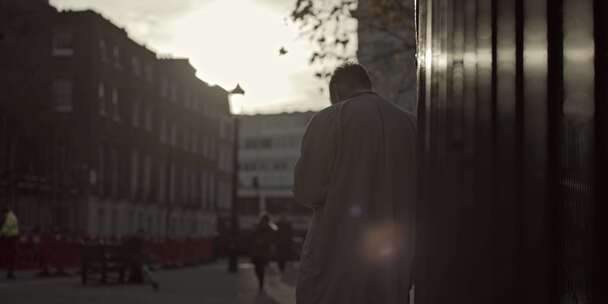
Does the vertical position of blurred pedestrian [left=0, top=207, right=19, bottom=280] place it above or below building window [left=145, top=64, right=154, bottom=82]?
below

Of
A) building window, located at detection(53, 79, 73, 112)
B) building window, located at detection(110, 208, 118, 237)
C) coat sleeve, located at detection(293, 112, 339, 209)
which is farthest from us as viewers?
building window, located at detection(110, 208, 118, 237)

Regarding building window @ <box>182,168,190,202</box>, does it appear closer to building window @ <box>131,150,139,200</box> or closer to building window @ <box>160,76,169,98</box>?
building window @ <box>160,76,169,98</box>

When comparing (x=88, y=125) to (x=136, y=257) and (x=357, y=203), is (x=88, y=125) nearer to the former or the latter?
(x=136, y=257)

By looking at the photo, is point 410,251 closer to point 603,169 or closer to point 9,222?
point 603,169

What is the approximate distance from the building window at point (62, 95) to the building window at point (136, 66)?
564cm

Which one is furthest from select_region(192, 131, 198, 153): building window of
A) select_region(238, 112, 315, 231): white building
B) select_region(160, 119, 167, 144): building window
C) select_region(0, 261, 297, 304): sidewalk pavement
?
select_region(0, 261, 297, 304): sidewalk pavement

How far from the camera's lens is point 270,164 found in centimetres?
10112

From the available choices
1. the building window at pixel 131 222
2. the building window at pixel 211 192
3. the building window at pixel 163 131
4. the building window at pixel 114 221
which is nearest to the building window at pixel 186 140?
the building window at pixel 163 131

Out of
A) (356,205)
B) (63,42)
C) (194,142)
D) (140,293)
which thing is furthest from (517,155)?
(194,142)

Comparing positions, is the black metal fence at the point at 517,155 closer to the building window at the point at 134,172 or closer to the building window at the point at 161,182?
the building window at the point at 134,172

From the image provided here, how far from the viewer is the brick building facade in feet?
138

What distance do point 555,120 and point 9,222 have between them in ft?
70.7

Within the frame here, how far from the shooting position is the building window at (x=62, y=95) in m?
48.2

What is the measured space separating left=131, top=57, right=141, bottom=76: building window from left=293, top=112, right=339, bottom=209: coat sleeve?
50303 mm
